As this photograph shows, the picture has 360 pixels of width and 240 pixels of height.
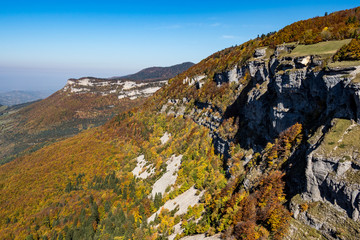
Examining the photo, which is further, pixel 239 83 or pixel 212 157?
pixel 239 83

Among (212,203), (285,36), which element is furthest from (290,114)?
(285,36)

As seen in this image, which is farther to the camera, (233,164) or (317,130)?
(233,164)

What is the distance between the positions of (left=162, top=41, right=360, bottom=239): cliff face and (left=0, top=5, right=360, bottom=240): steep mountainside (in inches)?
5.6

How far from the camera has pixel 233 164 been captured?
45.4 metres

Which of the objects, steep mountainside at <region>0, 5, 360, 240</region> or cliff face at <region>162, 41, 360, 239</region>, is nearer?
cliff face at <region>162, 41, 360, 239</region>

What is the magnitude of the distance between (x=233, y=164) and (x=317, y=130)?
22154 millimetres

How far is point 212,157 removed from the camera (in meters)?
59.8

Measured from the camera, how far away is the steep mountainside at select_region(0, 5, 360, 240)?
2311cm

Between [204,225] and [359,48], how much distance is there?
38215 millimetres

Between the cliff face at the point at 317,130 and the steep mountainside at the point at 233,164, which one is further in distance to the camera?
the steep mountainside at the point at 233,164

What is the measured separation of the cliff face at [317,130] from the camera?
2083 cm

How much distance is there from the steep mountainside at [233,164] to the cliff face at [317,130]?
141 mm

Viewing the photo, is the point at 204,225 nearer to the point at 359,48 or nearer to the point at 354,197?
the point at 354,197

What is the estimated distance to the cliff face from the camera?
20.8m
